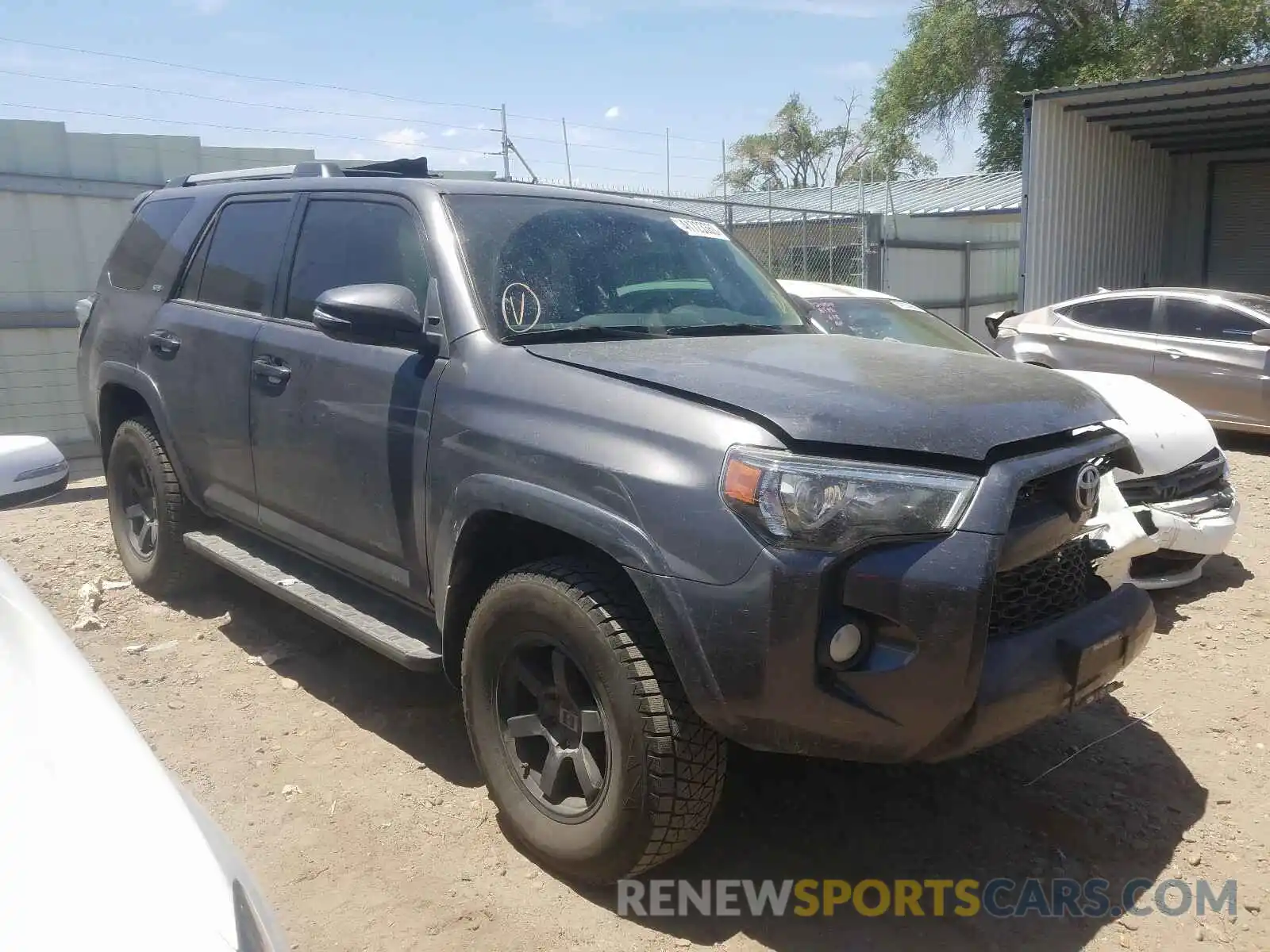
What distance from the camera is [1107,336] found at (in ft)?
32.8

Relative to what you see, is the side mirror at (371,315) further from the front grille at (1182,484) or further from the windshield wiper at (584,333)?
the front grille at (1182,484)

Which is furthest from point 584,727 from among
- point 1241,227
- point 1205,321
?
point 1241,227

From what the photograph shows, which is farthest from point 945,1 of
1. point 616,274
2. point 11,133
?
point 616,274

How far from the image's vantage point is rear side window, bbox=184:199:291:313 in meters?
4.04

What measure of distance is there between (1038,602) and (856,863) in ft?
3.07

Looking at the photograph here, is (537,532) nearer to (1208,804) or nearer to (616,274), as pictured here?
(616,274)

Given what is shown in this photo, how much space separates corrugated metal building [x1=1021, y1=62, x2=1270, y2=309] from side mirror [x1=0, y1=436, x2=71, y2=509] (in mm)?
12729

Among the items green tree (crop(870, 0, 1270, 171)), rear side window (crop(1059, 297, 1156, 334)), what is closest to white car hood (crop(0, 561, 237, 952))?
rear side window (crop(1059, 297, 1156, 334))

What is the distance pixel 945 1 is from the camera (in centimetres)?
2891

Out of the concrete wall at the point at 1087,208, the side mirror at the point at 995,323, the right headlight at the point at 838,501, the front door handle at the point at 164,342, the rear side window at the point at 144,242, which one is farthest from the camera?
the concrete wall at the point at 1087,208

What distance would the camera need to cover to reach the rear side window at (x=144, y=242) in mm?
4820

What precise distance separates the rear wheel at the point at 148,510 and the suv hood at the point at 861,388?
2.49 metres

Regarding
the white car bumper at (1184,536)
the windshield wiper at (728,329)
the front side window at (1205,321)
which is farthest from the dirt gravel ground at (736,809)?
the front side window at (1205,321)

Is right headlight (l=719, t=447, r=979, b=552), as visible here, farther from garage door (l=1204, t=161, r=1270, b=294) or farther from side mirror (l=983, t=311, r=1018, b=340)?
garage door (l=1204, t=161, r=1270, b=294)
